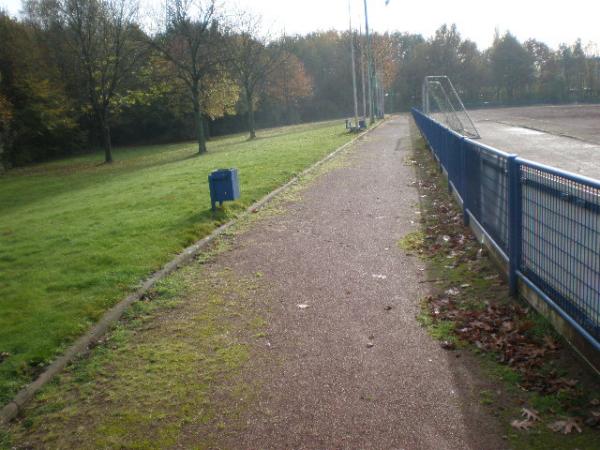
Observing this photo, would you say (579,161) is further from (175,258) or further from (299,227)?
(175,258)

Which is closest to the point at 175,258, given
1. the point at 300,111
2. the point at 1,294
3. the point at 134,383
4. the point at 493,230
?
the point at 1,294

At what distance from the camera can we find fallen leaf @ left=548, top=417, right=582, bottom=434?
11.8 ft

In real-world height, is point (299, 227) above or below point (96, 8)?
below

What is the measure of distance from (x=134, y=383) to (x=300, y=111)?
8935 centimetres

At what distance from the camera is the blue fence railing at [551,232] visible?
4.26 meters

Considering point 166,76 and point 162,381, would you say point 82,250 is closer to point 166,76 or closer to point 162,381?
point 162,381

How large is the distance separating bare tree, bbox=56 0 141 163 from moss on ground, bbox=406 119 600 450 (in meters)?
32.5

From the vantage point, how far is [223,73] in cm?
4081

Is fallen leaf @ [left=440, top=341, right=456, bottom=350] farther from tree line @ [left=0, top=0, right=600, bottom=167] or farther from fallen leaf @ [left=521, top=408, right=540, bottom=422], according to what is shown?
tree line @ [left=0, top=0, right=600, bottom=167]

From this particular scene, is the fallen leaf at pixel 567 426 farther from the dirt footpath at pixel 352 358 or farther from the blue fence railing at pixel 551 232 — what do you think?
the blue fence railing at pixel 551 232

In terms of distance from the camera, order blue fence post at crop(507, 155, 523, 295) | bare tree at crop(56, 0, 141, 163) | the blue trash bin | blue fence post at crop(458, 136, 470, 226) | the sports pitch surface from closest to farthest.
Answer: blue fence post at crop(507, 155, 523, 295)
blue fence post at crop(458, 136, 470, 226)
the blue trash bin
the sports pitch surface
bare tree at crop(56, 0, 141, 163)

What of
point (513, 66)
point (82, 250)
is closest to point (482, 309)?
point (82, 250)

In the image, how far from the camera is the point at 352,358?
4938mm

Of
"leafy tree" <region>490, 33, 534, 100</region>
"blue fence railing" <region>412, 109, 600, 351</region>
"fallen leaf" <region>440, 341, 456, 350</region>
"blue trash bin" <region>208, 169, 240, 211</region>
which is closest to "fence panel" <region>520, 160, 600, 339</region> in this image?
"blue fence railing" <region>412, 109, 600, 351</region>
